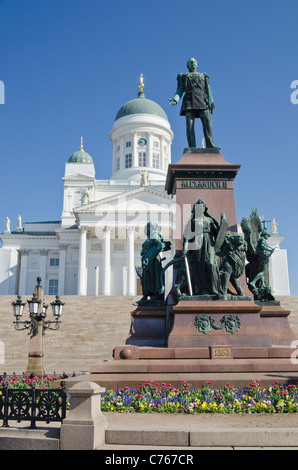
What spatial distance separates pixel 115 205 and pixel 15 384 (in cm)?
4663

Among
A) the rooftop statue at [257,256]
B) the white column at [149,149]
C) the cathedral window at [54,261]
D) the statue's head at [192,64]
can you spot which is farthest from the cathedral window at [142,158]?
the rooftop statue at [257,256]

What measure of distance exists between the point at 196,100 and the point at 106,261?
4458 centimetres

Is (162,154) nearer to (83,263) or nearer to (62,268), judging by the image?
(62,268)

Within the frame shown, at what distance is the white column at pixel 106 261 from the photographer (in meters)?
53.7

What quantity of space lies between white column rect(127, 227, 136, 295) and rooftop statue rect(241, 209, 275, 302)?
4180 cm

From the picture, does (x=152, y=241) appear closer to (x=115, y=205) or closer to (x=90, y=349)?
(x=90, y=349)

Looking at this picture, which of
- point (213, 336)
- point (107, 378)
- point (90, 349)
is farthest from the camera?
point (90, 349)

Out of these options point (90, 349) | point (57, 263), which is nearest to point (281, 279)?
point (57, 263)

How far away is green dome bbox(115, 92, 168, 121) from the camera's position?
7556 centimetres

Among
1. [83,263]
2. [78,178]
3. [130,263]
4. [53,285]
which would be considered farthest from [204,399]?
[78,178]

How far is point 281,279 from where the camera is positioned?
61.9m

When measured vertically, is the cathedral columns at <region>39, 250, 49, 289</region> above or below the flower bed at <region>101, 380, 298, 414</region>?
above

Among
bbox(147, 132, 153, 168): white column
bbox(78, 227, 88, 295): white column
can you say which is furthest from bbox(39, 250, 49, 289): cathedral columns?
bbox(147, 132, 153, 168): white column

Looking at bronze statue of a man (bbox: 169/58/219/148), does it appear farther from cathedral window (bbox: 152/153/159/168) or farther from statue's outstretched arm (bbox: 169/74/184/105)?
cathedral window (bbox: 152/153/159/168)
